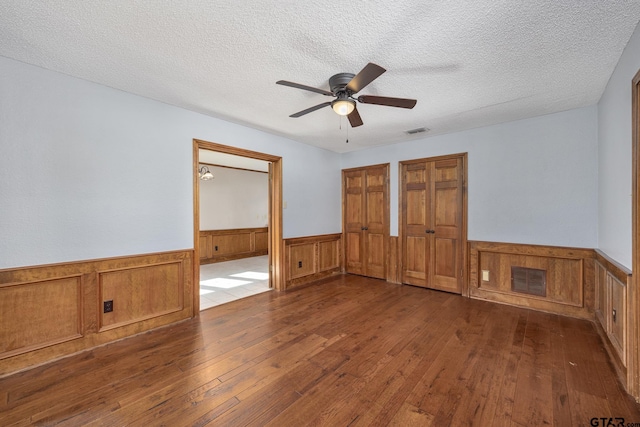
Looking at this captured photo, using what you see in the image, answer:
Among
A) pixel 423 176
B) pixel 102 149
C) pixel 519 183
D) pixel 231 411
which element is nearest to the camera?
pixel 231 411

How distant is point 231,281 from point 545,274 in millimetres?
4817

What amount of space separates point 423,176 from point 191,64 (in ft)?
12.0

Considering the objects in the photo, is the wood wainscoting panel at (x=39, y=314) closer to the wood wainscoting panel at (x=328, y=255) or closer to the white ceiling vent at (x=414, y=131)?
the wood wainscoting panel at (x=328, y=255)

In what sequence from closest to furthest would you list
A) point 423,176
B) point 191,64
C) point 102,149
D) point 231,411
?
point 231,411 → point 191,64 → point 102,149 → point 423,176

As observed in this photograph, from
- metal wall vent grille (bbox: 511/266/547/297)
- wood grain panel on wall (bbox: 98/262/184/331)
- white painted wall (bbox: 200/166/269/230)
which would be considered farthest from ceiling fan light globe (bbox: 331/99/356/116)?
white painted wall (bbox: 200/166/269/230)

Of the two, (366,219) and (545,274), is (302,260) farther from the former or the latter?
(545,274)

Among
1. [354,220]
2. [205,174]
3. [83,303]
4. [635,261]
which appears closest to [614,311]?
[635,261]

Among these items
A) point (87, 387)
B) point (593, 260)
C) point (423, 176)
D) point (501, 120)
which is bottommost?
point (87, 387)

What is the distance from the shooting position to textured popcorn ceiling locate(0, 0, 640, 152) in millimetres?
1613

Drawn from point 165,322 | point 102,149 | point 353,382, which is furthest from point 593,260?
→ point 102,149

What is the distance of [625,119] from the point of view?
2.05 metres

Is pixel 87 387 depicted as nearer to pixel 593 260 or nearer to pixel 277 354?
pixel 277 354

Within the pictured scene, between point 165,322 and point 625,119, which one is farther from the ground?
point 625,119

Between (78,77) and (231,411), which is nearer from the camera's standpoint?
(231,411)
